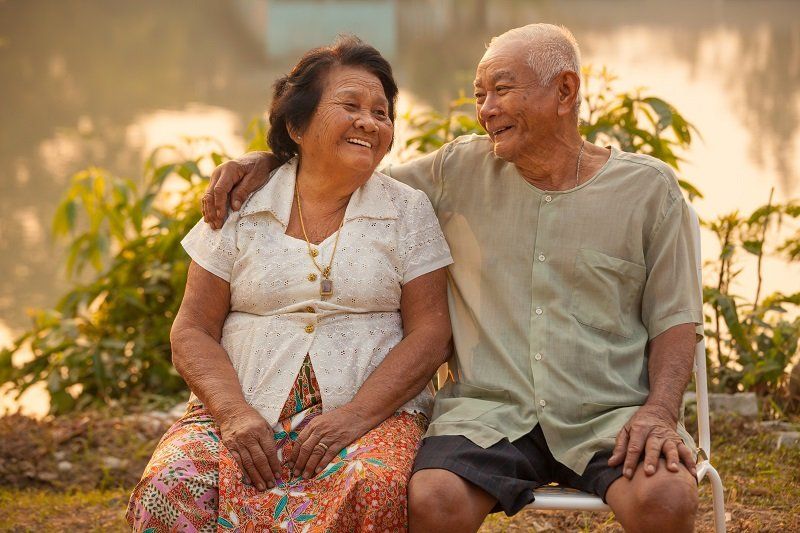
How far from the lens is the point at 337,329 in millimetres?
2605

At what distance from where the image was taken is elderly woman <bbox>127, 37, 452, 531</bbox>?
242 cm

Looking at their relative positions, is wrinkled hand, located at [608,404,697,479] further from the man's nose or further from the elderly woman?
the man's nose

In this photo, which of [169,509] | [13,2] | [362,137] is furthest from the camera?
[13,2]

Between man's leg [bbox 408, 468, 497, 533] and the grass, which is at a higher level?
man's leg [bbox 408, 468, 497, 533]

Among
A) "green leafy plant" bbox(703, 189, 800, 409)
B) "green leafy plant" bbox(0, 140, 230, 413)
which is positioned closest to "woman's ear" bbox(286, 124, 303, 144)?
"green leafy plant" bbox(0, 140, 230, 413)

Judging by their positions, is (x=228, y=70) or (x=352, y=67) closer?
(x=352, y=67)

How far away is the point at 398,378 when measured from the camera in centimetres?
254

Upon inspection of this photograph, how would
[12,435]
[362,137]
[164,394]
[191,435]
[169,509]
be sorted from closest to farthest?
[169,509], [191,435], [362,137], [12,435], [164,394]

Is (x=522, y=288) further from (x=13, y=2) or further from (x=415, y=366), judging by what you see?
(x=13, y=2)

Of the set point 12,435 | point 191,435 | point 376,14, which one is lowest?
point 12,435

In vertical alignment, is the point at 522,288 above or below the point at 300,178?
below

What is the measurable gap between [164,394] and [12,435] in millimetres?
696

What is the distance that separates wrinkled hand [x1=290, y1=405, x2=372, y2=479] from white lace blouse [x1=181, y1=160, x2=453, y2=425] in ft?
0.28

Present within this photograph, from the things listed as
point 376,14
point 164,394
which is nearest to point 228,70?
point 376,14
